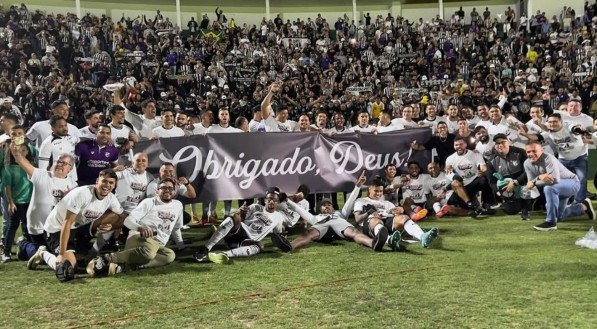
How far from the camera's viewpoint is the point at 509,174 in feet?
31.0

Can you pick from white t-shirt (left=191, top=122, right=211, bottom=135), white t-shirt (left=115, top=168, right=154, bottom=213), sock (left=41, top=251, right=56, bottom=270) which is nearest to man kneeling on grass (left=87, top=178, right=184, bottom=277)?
sock (left=41, top=251, right=56, bottom=270)

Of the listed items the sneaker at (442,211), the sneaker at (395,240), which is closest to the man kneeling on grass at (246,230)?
the sneaker at (395,240)

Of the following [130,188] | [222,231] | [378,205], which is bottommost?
[222,231]

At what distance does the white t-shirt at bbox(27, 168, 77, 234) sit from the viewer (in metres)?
6.69

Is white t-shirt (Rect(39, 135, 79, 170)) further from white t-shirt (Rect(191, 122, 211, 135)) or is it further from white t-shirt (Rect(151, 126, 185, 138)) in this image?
white t-shirt (Rect(191, 122, 211, 135))

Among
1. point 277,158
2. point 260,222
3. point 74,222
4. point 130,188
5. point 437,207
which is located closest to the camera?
point 74,222

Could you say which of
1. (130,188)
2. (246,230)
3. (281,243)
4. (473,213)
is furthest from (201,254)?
(473,213)

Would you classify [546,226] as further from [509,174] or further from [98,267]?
[98,267]

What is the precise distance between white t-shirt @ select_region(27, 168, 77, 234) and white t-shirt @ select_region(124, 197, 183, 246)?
2.97 ft

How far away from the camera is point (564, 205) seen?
8336 mm

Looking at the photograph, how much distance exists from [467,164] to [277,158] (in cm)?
335

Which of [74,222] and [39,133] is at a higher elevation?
[39,133]

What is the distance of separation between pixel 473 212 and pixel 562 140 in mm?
1855

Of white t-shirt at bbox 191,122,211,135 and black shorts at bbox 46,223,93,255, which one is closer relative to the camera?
black shorts at bbox 46,223,93,255
